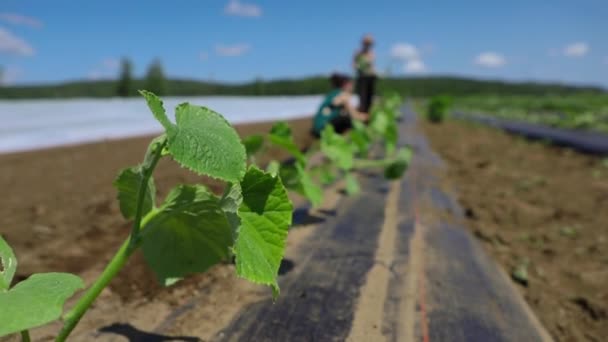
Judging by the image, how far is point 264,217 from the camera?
135cm

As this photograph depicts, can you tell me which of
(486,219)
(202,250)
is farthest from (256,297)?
(486,219)

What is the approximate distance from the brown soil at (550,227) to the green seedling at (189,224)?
179 centimetres

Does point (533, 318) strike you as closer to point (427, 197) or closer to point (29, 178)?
point (427, 197)

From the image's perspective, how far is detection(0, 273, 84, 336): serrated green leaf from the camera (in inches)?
39.1

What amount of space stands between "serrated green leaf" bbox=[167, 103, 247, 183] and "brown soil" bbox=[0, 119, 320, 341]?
0.90m

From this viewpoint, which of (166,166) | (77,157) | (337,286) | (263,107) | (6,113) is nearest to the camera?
(337,286)

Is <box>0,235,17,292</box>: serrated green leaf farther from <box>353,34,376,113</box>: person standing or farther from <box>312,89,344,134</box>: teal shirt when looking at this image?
<box>353,34,376,113</box>: person standing

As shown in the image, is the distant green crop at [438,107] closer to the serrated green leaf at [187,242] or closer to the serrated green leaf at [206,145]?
the serrated green leaf at [187,242]

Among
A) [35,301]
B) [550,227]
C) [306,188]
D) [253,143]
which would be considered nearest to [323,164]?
[306,188]

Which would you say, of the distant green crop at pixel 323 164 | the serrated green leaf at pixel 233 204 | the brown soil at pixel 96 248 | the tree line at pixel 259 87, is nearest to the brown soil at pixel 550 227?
the distant green crop at pixel 323 164

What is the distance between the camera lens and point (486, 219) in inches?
170

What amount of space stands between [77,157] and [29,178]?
1.69m

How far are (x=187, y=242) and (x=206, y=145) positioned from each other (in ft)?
2.04

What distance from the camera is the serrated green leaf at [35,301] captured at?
99 centimetres
